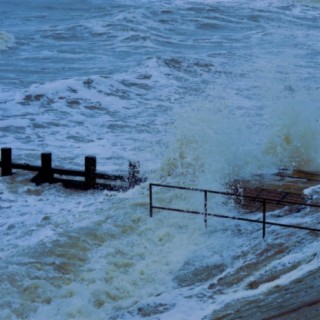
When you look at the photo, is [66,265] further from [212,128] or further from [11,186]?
[212,128]

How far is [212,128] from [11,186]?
474 centimetres

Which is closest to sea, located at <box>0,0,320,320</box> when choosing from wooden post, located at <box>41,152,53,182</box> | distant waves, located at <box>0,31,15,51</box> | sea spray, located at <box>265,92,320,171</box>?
sea spray, located at <box>265,92,320,171</box>

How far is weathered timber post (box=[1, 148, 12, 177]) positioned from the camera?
15.3m

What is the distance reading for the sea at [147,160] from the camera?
918 cm

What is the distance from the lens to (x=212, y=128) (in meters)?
16.2

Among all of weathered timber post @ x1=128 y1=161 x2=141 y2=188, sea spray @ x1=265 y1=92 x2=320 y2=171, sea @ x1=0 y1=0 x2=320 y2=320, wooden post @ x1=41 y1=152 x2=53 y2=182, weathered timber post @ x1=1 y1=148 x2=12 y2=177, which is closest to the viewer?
sea @ x1=0 y1=0 x2=320 y2=320

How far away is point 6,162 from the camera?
1533 centimetres

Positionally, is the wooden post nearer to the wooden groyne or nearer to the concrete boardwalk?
the wooden groyne

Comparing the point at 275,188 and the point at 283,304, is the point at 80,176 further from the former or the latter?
the point at 283,304

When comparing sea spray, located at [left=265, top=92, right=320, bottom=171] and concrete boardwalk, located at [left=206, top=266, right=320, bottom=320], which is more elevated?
sea spray, located at [left=265, top=92, right=320, bottom=171]

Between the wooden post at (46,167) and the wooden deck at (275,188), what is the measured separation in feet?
13.3

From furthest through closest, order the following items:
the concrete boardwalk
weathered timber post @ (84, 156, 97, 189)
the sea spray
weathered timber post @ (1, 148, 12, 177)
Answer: weathered timber post @ (1, 148, 12, 177) < the sea spray < weathered timber post @ (84, 156, 97, 189) < the concrete boardwalk

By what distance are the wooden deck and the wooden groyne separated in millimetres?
2190

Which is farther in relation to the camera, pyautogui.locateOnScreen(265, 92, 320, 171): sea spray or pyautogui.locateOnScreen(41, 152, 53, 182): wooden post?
pyautogui.locateOnScreen(41, 152, 53, 182): wooden post
